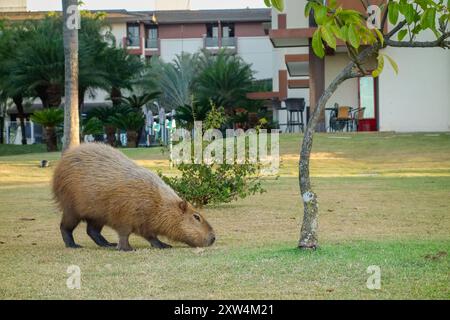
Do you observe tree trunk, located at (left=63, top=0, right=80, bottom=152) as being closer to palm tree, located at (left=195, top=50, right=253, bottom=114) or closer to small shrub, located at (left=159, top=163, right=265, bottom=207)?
small shrub, located at (left=159, top=163, right=265, bottom=207)

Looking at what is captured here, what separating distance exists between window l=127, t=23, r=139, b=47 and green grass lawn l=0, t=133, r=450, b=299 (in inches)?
2050

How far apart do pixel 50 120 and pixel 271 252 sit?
27.0m

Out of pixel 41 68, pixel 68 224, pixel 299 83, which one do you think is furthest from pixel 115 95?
pixel 68 224

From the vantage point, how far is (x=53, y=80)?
43344 mm

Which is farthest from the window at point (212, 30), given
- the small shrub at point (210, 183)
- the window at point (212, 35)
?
the small shrub at point (210, 183)

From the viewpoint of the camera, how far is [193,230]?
33.4 ft

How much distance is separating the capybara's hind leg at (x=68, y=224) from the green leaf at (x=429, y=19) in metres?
4.57

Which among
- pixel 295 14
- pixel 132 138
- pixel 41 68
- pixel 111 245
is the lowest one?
pixel 111 245

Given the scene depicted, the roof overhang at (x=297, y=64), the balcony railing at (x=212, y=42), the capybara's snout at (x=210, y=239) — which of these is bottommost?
the capybara's snout at (x=210, y=239)

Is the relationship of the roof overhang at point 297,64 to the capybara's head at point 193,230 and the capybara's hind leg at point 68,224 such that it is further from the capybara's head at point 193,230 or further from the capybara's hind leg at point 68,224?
the capybara's head at point 193,230

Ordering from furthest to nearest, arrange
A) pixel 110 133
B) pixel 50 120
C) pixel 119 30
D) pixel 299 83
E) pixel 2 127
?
pixel 119 30 → pixel 2 127 → pixel 299 83 → pixel 110 133 → pixel 50 120

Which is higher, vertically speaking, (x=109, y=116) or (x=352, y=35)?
(x=352, y=35)

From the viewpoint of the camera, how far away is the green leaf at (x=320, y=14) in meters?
7.41

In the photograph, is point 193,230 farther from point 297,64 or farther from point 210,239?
point 297,64
